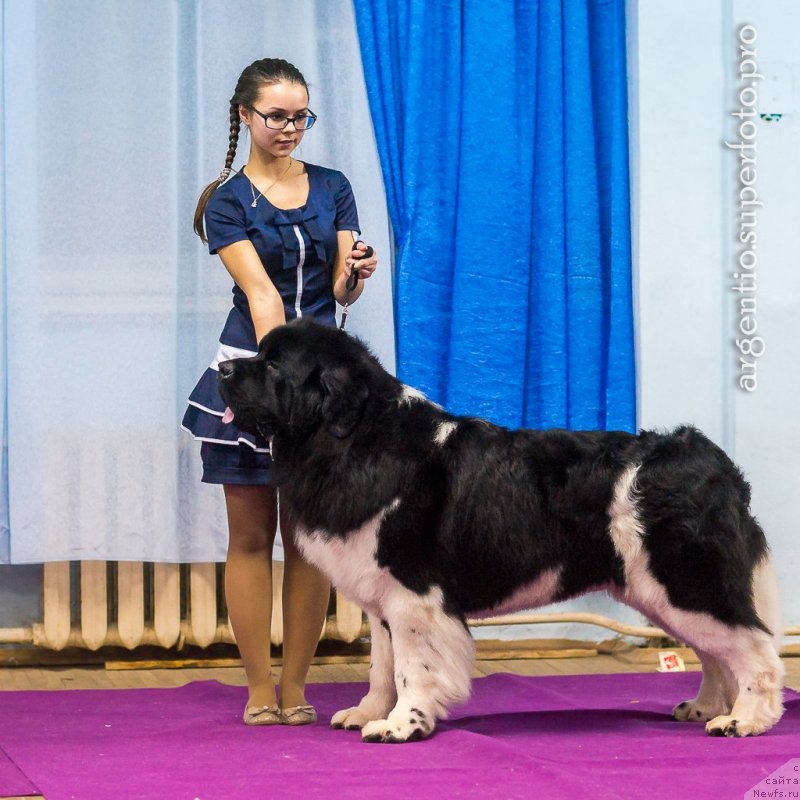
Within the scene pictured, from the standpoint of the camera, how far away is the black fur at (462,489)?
135 inches

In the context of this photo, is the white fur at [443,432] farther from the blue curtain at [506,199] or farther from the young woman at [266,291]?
the blue curtain at [506,199]

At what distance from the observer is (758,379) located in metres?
5.24

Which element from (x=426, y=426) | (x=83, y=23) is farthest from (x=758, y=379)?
(x=83, y=23)

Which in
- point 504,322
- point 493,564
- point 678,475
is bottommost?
point 493,564

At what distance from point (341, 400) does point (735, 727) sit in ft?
4.60

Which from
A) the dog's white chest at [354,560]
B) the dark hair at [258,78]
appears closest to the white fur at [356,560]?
the dog's white chest at [354,560]

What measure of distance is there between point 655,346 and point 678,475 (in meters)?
1.75

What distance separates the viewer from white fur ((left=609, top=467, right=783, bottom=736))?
3.48 metres

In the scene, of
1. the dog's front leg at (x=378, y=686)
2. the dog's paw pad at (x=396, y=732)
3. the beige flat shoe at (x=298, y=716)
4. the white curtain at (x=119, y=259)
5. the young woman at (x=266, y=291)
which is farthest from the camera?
the white curtain at (x=119, y=259)

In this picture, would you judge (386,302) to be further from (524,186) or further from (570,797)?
(570,797)

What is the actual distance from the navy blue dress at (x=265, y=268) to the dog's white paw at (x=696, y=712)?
1.44 metres

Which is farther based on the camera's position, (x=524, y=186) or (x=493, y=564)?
(x=524, y=186)

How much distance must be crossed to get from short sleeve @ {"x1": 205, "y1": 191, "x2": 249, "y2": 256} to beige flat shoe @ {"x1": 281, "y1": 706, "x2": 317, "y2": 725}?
4.60 ft

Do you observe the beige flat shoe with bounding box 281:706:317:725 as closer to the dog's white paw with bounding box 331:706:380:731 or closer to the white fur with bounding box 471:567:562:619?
the dog's white paw with bounding box 331:706:380:731
